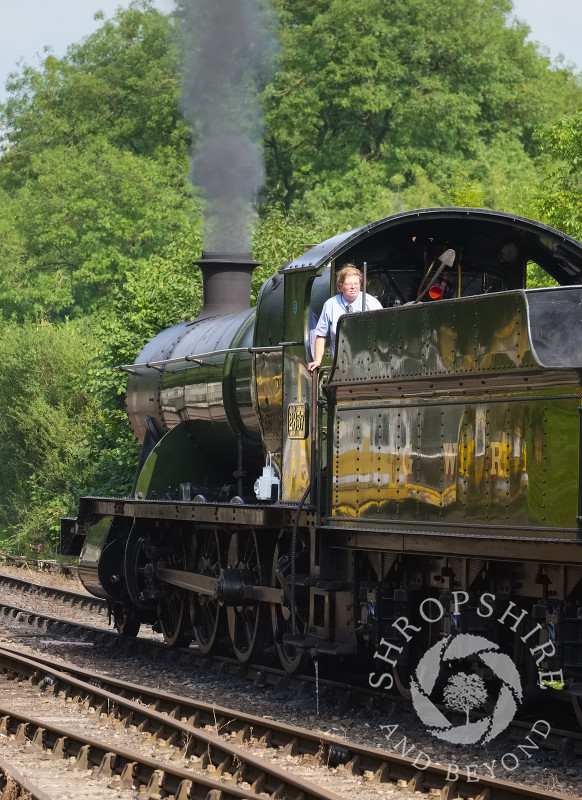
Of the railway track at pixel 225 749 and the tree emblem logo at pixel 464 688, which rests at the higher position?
the tree emblem logo at pixel 464 688

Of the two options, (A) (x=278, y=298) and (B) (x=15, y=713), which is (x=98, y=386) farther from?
(B) (x=15, y=713)

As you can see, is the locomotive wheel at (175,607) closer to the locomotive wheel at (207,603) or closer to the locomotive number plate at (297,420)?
the locomotive wheel at (207,603)

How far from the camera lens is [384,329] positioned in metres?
8.89

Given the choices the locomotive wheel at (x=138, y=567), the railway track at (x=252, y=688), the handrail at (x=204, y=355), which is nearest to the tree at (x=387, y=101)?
the handrail at (x=204, y=355)

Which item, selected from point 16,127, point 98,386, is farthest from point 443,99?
point 98,386

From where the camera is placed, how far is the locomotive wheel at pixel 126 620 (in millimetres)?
A: 14062

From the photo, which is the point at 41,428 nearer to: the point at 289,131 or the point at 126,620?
the point at 126,620

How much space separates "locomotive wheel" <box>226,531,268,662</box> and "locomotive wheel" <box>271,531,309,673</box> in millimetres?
232

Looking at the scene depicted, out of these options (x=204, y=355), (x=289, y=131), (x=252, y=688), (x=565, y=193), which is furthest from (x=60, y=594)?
(x=289, y=131)

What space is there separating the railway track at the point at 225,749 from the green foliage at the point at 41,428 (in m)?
16.5

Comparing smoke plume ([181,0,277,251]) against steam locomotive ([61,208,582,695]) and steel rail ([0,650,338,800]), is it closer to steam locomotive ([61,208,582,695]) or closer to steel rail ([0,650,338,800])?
steam locomotive ([61,208,582,695])

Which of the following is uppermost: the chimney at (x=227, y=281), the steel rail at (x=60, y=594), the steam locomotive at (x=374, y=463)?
the chimney at (x=227, y=281)

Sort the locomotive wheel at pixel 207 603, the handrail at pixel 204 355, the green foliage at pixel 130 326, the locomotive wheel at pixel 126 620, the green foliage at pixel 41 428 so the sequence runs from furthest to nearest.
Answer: the green foliage at pixel 41 428 < the green foliage at pixel 130 326 < the locomotive wheel at pixel 126 620 < the locomotive wheel at pixel 207 603 < the handrail at pixel 204 355

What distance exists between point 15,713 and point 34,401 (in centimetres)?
2055
